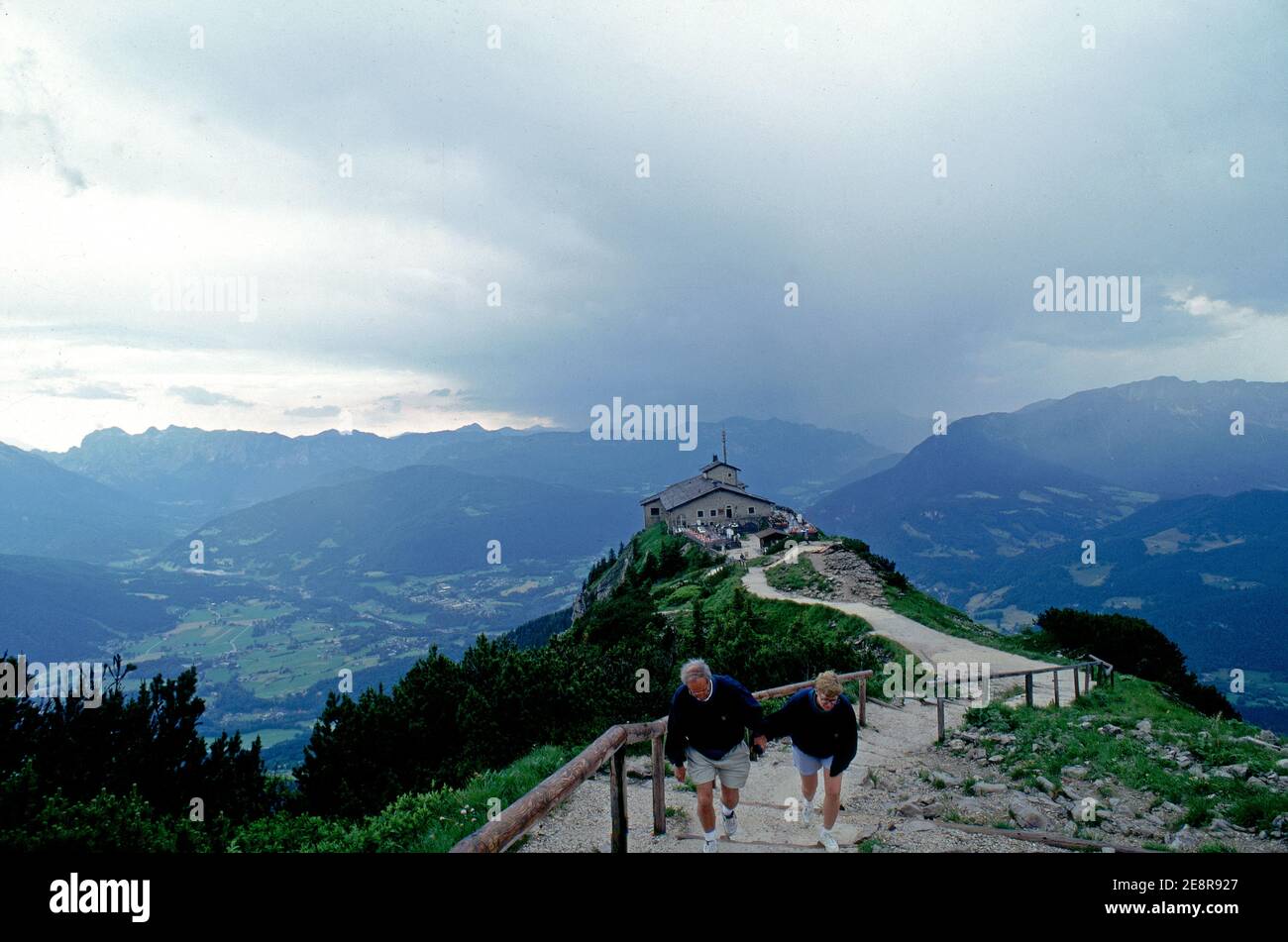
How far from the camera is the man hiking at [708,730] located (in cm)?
661

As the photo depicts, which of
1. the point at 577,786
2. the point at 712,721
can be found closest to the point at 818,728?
the point at 712,721

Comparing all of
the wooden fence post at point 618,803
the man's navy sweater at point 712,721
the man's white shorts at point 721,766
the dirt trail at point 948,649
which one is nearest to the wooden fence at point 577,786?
the wooden fence post at point 618,803

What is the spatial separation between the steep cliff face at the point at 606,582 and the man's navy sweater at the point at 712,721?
53336 millimetres

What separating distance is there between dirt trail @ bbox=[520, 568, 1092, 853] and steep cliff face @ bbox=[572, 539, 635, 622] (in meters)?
47.3

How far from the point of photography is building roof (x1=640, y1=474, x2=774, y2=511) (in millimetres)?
75625

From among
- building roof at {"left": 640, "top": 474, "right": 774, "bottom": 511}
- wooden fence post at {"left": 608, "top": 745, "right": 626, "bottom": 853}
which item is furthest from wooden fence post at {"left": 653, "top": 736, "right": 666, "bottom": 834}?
building roof at {"left": 640, "top": 474, "right": 774, "bottom": 511}

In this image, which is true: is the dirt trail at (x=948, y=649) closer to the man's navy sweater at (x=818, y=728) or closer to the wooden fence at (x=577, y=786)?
the man's navy sweater at (x=818, y=728)

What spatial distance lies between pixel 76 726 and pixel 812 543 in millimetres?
44571

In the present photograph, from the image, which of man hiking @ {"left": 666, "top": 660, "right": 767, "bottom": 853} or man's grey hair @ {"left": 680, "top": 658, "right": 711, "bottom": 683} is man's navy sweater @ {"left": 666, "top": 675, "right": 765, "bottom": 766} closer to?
man hiking @ {"left": 666, "top": 660, "right": 767, "bottom": 853}

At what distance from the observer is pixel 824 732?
23.4ft
